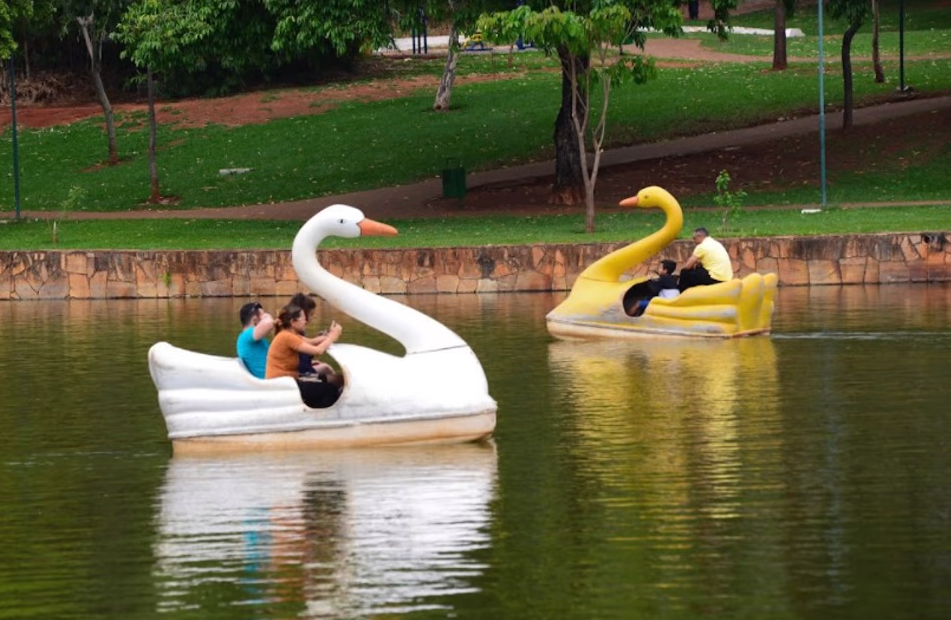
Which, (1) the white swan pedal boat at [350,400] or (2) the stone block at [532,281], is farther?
(2) the stone block at [532,281]

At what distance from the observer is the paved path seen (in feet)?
130

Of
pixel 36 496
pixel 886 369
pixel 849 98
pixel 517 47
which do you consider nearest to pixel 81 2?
pixel 849 98

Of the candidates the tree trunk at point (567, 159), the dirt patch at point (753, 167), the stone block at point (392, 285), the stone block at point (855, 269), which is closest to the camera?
the stone block at point (855, 269)

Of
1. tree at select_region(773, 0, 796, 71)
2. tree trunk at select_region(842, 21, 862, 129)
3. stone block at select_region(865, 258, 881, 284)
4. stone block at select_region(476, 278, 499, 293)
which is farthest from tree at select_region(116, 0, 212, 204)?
tree at select_region(773, 0, 796, 71)

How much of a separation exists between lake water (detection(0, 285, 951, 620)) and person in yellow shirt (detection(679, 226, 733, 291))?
7.82ft

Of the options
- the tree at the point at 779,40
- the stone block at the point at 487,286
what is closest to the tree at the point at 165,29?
the stone block at the point at 487,286

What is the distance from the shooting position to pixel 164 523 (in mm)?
12648

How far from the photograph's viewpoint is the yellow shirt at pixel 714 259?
→ 23047 millimetres

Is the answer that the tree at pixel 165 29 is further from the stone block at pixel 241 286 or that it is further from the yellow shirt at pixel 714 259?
the yellow shirt at pixel 714 259

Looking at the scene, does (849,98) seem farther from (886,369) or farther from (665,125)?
(886,369)

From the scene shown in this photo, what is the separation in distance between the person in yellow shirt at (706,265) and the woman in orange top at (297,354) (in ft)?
28.1

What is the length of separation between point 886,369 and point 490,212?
19.4 meters

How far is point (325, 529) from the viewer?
1225cm

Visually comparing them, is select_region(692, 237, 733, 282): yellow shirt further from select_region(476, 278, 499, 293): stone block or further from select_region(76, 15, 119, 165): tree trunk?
select_region(76, 15, 119, 165): tree trunk
